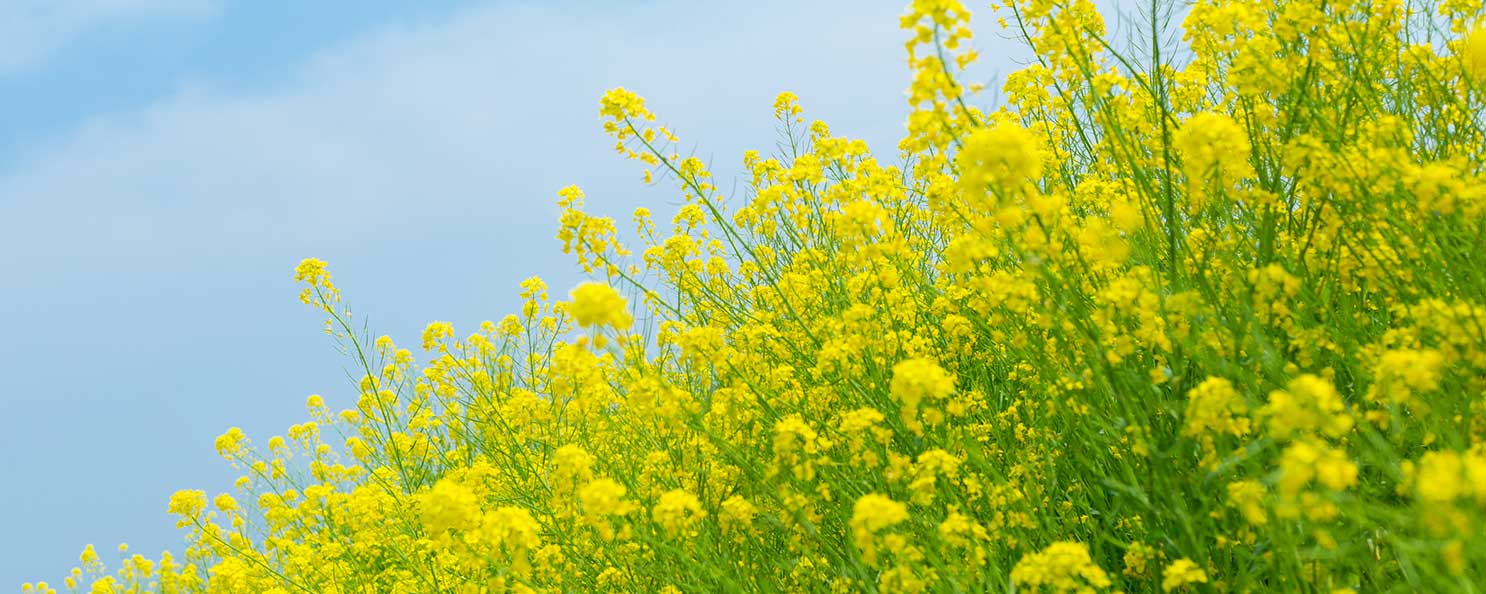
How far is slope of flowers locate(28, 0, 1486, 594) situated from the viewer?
2223 mm

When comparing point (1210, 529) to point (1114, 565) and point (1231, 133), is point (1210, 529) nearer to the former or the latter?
point (1114, 565)

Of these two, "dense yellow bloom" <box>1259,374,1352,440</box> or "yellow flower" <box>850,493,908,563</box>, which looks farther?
"yellow flower" <box>850,493,908,563</box>

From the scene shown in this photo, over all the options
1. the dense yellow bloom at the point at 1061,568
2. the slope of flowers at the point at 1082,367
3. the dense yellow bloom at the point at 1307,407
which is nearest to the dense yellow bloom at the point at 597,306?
the slope of flowers at the point at 1082,367

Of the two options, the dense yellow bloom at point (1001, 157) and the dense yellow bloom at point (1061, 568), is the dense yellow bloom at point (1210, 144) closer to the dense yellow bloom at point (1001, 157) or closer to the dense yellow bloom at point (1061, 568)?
the dense yellow bloom at point (1001, 157)

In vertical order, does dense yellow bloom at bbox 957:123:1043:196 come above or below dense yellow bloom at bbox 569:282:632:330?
below

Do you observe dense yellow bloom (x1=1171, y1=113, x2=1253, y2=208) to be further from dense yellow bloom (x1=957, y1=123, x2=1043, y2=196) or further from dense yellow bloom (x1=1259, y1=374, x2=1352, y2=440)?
dense yellow bloom (x1=1259, y1=374, x2=1352, y2=440)

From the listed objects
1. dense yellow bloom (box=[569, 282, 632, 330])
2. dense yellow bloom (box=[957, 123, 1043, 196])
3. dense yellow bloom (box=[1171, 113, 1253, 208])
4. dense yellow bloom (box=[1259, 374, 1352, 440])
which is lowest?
dense yellow bloom (box=[1259, 374, 1352, 440])


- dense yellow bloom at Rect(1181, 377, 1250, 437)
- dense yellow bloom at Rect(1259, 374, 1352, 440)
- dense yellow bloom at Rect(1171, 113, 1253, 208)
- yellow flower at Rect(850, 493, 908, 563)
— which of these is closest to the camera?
dense yellow bloom at Rect(1259, 374, 1352, 440)

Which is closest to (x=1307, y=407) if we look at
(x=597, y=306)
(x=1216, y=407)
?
(x=1216, y=407)

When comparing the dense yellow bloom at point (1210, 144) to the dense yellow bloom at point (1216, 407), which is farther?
the dense yellow bloom at point (1210, 144)

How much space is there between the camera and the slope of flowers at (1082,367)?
2.22 metres

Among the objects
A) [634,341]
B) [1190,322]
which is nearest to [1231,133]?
[1190,322]

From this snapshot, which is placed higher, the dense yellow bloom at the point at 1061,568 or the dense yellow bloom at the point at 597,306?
the dense yellow bloom at the point at 597,306

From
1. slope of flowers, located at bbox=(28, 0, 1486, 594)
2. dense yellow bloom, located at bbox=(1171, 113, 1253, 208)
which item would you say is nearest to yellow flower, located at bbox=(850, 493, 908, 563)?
slope of flowers, located at bbox=(28, 0, 1486, 594)
